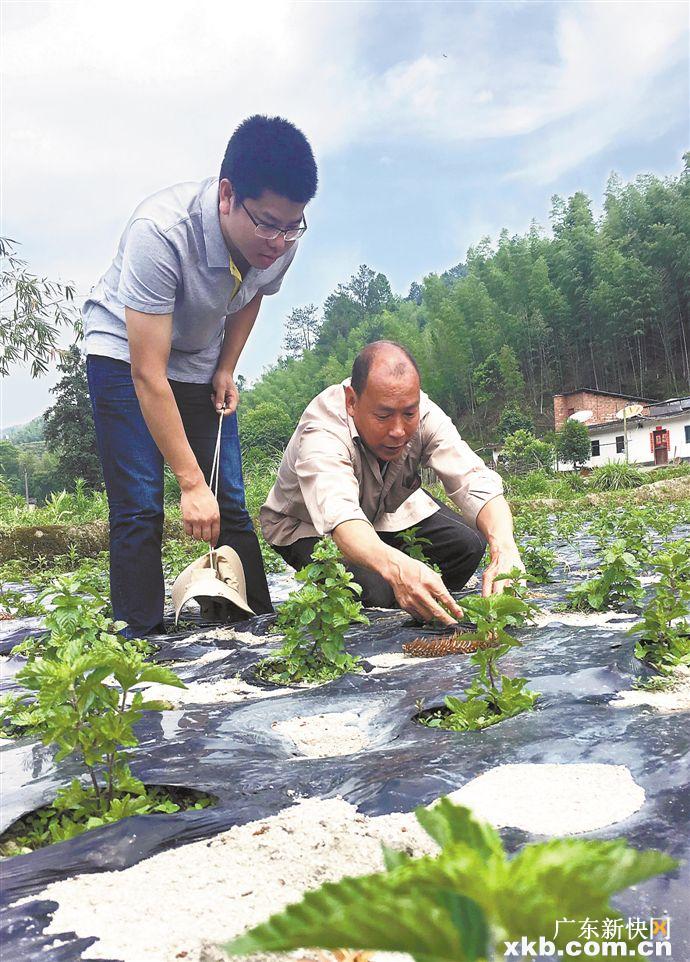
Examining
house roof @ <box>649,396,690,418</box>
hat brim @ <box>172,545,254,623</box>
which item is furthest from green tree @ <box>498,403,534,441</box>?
hat brim @ <box>172,545,254,623</box>

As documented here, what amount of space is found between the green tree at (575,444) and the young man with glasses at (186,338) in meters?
30.0

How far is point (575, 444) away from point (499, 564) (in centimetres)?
3082

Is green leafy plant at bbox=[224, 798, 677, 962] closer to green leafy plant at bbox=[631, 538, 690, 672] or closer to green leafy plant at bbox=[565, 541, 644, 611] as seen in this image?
green leafy plant at bbox=[631, 538, 690, 672]

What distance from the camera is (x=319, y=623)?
3025 millimetres

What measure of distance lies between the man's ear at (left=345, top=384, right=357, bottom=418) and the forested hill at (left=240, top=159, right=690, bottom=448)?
4194 cm

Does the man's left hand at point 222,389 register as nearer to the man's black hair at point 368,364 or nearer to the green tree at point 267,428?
the man's black hair at point 368,364

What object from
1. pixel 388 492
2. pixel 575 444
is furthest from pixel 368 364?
pixel 575 444

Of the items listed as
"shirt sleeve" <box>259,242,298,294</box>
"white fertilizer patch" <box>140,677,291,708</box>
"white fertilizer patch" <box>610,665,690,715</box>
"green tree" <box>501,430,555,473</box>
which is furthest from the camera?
"green tree" <box>501,430,555,473</box>

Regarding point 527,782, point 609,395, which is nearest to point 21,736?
point 527,782

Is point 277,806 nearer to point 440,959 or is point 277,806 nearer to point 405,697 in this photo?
point 405,697

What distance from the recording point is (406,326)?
5262cm

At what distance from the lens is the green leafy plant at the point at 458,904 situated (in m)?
0.40

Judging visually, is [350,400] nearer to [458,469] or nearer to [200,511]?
[458,469]

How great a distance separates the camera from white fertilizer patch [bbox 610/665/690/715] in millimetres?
2045
